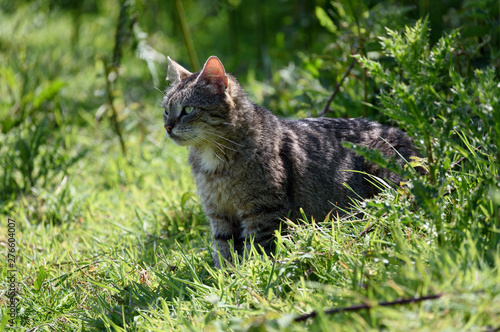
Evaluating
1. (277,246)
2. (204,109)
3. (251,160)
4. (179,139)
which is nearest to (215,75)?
(204,109)

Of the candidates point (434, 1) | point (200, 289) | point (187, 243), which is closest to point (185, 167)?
point (187, 243)

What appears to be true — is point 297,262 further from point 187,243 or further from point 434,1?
point 434,1

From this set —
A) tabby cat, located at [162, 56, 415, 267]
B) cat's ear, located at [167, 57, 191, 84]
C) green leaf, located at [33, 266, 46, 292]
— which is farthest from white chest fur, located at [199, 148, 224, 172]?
green leaf, located at [33, 266, 46, 292]

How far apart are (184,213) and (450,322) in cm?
221

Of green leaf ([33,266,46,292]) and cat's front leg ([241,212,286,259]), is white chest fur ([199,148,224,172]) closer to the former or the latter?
cat's front leg ([241,212,286,259])

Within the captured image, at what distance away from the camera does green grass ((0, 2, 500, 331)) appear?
1.68m

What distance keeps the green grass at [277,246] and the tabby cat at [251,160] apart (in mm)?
188

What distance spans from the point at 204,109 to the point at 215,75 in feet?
0.71

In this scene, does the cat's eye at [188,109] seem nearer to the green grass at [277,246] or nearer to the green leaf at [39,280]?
the green grass at [277,246]

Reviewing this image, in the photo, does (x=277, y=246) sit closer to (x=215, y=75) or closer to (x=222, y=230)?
(x=222, y=230)

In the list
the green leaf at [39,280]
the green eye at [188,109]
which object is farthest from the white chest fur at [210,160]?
the green leaf at [39,280]

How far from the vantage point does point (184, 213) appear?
134 inches

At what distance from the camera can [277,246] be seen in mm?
2326

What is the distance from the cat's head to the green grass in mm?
665
